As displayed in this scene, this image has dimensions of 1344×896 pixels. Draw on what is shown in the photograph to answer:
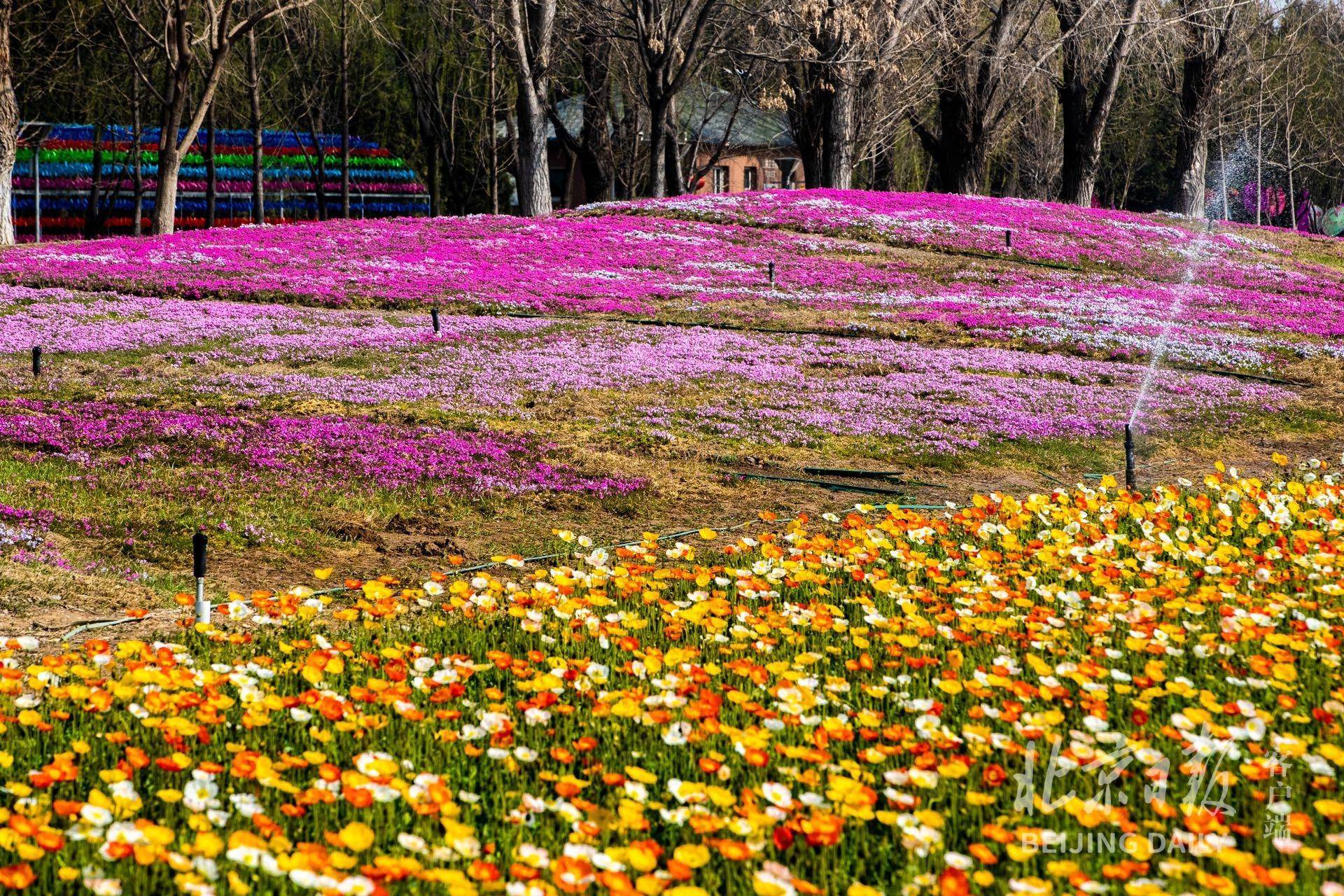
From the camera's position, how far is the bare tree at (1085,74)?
138 ft

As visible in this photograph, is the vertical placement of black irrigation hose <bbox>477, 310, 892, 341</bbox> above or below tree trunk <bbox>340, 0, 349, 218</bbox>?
below

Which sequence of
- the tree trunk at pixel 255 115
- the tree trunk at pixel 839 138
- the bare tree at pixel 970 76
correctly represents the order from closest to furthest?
1. the tree trunk at pixel 839 138
2. the bare tree at pixel 970 76
3. the tree trunk at pixel 255 115

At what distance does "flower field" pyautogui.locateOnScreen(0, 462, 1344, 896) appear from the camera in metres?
4.05

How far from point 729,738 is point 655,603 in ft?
8.97

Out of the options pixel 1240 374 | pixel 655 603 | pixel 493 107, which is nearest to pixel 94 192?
pixel 493 107

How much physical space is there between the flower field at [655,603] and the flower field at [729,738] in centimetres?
3

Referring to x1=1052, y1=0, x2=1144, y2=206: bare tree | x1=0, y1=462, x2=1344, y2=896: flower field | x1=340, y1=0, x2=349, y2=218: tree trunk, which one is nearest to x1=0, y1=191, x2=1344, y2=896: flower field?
x1=0, y1=462, x2=1344, y2=896: flower field

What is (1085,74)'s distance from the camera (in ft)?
147

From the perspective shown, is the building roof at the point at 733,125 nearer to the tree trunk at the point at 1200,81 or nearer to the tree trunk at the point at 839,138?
the tree trunk at the point at 1200,81

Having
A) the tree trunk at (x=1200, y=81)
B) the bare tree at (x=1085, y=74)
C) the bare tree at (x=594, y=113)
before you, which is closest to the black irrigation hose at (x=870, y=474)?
the bare tree at (x=1085, y=74)

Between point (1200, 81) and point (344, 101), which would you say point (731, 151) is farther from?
point (1200, 81)

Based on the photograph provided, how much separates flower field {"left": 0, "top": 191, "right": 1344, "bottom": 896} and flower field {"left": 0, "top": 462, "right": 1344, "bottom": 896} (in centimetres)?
3

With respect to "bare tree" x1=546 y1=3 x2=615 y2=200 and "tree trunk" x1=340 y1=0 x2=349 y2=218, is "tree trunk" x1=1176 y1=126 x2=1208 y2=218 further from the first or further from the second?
"tree trunk" x1=340 y1=0 x2=349 y2=218

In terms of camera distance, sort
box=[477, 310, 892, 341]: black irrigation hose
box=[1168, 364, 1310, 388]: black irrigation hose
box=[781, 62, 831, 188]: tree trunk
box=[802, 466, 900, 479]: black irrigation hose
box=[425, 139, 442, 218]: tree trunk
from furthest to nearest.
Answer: box=[425, 139, 442, 218]: tree trunk < box=[781, 62, 831, 188]: tree trunk < box=[477, 310, 892, 341]: black irrigation hose < box=[1168, 364, 1310, 388]: black irrigation hose < box=[802, 466, 900, 479]: black irrigation hose
